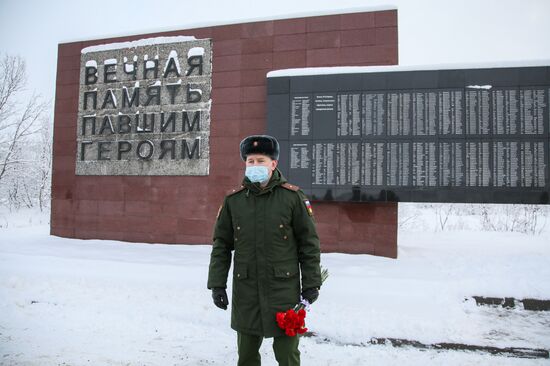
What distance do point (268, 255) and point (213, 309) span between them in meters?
2.50

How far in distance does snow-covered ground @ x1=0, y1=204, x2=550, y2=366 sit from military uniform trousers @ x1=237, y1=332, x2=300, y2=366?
834mm

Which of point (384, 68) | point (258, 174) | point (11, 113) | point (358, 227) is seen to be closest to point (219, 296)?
point (258, 174)

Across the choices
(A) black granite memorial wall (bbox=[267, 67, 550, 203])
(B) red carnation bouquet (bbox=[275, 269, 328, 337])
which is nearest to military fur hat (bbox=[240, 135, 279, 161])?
(B) red carnation bouquet (bbox=[275, 269, 328, 337])

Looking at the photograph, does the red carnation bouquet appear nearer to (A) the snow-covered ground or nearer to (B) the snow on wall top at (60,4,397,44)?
(A) the snow-covered ground

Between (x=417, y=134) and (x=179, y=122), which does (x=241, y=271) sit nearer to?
(x=417, y=134)

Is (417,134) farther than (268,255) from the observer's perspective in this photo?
Yes

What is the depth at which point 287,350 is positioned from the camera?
7.50 feet

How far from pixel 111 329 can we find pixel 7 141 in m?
18.5

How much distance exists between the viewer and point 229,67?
7969 millimetres

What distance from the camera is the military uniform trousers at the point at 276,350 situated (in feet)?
7.52

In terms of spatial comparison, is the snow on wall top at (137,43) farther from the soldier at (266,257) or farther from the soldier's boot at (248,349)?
the soldier's boot at (248,349)

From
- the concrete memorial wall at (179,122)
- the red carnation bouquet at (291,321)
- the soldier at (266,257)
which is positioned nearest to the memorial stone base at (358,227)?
the concrete memorial wall at (179,122)

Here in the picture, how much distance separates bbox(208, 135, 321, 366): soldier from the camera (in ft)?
7.63

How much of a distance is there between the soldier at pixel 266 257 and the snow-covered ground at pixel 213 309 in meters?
1.02
